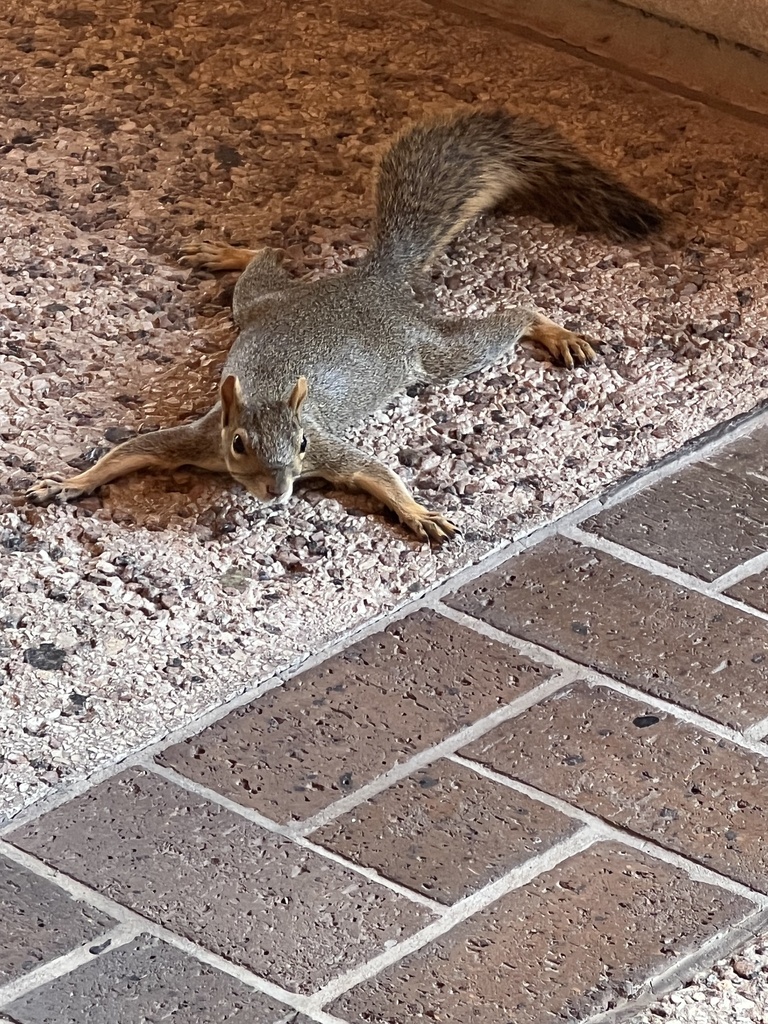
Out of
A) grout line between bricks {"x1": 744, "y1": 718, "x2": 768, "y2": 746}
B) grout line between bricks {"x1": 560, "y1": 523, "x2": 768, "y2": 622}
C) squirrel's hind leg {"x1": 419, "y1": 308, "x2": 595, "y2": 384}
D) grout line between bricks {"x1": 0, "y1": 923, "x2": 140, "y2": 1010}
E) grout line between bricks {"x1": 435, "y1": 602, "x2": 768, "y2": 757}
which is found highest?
squirrel's hind leg {"x1": 419, "y1": 308, "x2": 595, "y2": 384}

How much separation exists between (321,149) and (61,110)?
0.71 meters

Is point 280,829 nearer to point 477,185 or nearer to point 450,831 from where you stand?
point 450,831

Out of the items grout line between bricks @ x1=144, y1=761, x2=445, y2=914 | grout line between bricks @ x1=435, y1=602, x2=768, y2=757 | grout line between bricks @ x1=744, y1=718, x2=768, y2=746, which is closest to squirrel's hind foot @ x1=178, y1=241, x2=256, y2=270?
grout line between bricks @ x1=435, y1=602, x2=768, y2=757

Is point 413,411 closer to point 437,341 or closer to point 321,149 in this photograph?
point 437,341

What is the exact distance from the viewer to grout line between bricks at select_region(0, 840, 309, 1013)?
2.05 metres

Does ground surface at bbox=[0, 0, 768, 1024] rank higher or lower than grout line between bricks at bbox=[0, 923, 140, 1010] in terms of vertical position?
higher

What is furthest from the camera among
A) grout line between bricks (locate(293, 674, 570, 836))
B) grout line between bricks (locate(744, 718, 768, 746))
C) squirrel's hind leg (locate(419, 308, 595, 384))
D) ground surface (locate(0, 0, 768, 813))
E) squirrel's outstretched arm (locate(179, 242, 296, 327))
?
squirrel's outstretched arm (locate(179, 242, 296, 327))

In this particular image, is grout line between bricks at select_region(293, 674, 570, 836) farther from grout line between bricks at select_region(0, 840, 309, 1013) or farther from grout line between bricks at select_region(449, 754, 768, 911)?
grout line between bricks at select_region(0, 840, 309, 1013)

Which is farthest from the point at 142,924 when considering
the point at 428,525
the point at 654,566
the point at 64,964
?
the point at 654,566

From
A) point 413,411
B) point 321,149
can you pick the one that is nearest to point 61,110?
point 321,149

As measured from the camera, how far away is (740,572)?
2.82 m

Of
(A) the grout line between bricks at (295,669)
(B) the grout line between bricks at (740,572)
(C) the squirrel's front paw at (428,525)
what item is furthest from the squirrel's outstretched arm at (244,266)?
(B) the grout line between bricks at (740,572)

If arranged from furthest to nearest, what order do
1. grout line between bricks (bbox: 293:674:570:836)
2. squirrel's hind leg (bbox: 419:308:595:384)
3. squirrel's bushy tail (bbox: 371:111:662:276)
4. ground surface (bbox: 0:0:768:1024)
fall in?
squirrel's bushy tail (bbox: 371:111:662:276) < squirrel's hind leg (bbox: 419:308:595:384) < grout line between bricks (bbox: 293:674:570:836) < ground surface (bbox: 0:0:768:1024)

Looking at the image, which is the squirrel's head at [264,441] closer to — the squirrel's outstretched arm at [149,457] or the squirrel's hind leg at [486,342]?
the squirrel's outstretched arm at [149,457]
